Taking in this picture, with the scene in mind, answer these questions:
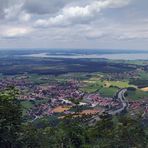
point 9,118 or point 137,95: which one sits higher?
point 9,118

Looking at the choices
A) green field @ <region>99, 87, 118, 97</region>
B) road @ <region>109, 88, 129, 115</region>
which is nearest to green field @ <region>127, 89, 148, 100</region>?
road @ <region>109, 88, 129, 115</region>

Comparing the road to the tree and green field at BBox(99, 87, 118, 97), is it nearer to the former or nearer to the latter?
green field at BBox(99, 87, 118, 97)

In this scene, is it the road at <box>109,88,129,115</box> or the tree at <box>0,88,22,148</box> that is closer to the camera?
the tree at <box>0,88,22,148</box>

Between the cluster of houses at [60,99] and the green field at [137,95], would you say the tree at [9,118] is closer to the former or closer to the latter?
the cluster of houses at [60,99]

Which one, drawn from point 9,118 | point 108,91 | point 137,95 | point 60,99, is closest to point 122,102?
point 137,95

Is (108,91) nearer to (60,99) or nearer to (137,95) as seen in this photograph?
(137,95)

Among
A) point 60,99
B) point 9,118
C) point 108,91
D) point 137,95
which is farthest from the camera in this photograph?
point 108,91

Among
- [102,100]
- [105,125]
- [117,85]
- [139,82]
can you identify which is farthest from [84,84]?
[105,125]

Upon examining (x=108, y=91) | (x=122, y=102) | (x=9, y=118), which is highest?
(x=9, y=118)

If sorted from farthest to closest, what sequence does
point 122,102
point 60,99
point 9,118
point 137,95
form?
point 137,95
point 60,99
point 122,102
point 9,118

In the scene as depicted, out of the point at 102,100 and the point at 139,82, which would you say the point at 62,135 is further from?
the point at 139,82

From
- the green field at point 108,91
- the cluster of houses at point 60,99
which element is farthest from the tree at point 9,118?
the green field at point 108,91
